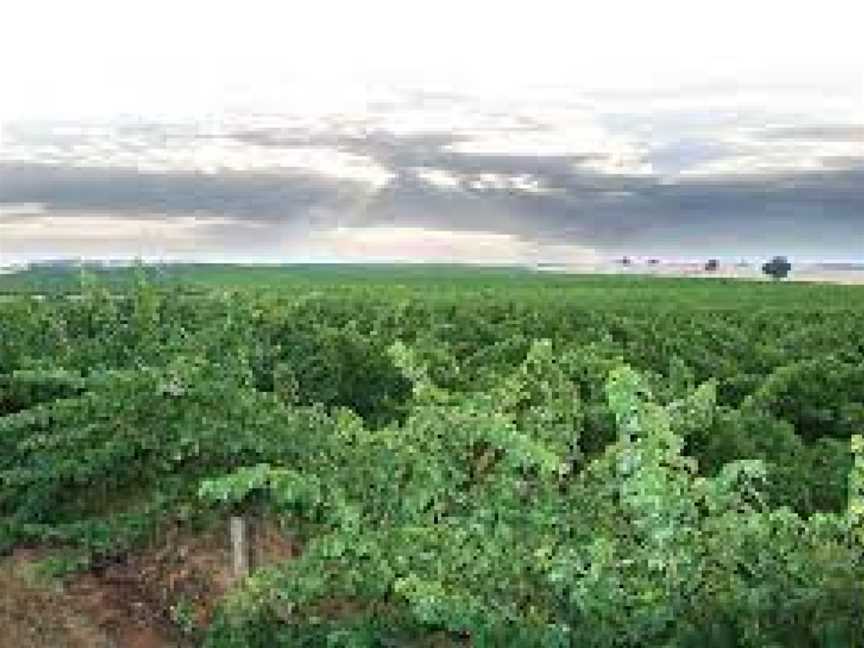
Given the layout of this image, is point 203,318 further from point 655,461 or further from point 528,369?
point 655,461

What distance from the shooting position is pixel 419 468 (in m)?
9.73

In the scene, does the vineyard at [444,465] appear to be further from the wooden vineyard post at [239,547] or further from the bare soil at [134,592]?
the wooden vineyard post at [239,547]

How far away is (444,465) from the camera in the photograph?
9820 mm

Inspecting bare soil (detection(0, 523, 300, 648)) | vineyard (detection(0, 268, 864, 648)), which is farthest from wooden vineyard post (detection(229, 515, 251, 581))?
vineyard (detection(0, 268, 864, 648))

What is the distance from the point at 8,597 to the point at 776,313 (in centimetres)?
1524

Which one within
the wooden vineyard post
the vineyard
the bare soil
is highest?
the vineyard

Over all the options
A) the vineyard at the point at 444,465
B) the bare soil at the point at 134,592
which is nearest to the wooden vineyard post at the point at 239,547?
the bare soil at the point at 134,592

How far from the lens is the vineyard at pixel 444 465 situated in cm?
789

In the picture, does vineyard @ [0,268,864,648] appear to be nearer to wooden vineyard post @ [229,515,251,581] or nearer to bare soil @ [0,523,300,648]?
bare soil @ [0,523,300,648]

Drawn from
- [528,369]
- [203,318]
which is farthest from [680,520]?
[203,318]

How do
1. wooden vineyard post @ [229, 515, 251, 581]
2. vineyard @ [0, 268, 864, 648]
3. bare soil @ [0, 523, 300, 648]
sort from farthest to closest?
wooden vineyard post @ [229, 515, 251, 581]
bare soil @ [0, 523, 300, 648]
vineyard @ [0, 268, 864, 648]

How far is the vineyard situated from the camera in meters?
7.89

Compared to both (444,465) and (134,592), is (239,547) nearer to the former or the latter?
(134,592)

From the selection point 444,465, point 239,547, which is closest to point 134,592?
point 239,547
